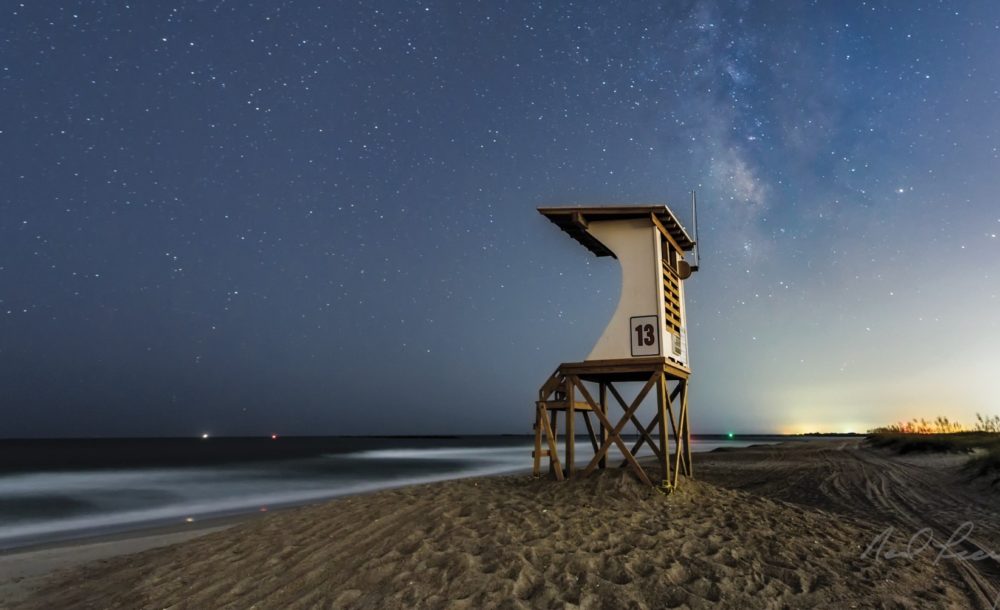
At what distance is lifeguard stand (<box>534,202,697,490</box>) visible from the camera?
12234 mm

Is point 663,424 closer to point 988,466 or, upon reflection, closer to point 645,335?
point 645,335

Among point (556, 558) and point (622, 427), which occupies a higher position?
point (622, 427)

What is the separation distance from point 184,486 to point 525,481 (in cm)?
3307

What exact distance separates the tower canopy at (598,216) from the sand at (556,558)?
527cm

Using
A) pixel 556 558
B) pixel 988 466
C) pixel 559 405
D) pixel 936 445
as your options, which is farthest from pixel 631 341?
pixel 936 445

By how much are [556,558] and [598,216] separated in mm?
7873

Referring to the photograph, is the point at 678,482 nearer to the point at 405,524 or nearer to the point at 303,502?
the point at 405,524

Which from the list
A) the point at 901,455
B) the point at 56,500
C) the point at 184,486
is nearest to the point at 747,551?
the point at 901,455

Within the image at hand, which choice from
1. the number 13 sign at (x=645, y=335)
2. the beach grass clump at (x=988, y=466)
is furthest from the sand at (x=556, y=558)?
the beach grass clump at (x=988, y=466)

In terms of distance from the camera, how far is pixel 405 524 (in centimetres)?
903

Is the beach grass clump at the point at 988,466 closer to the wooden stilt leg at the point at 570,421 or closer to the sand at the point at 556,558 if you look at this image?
the sand at the point at 556,558

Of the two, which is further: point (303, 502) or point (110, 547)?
point (303, 502)

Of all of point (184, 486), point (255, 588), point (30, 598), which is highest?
point (255, 588)

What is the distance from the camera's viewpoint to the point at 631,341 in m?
12.5
